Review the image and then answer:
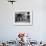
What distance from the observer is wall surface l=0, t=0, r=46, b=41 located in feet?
14.2

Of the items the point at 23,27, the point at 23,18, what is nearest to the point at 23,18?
the point at 23,18

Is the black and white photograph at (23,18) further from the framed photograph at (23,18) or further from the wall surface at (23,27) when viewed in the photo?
the wall surface at (23,27)

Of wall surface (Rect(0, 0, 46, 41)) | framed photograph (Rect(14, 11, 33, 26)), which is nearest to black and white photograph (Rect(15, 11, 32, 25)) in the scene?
framed photograph (Rect(14, 11, 33, 26))

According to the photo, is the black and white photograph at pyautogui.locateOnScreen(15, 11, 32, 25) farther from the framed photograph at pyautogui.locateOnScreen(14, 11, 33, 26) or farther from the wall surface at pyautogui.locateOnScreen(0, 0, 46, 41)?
Result: the wall surface at pyautogui.locateOnScreen(0, 0, 46, 41)

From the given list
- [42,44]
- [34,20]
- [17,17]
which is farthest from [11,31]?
[42,44]

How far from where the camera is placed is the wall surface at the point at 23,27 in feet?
14.2

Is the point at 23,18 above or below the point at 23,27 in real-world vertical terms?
above

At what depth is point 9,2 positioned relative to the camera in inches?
174

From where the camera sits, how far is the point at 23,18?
4395 mm

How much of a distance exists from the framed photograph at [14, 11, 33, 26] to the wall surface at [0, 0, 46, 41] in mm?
99

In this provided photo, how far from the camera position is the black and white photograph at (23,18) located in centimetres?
434

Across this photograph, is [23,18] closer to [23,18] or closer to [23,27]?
[23,18]

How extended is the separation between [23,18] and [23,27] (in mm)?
289

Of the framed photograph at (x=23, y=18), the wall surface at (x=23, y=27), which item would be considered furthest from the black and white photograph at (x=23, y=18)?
the wall surface at (x=23, y=27)
